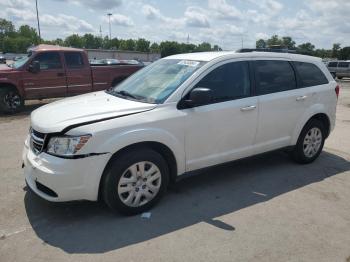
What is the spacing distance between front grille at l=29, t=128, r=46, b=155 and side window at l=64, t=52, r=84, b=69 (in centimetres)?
815

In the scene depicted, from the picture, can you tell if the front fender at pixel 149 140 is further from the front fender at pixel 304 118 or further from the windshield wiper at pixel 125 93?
the front fender at pixel 304 118

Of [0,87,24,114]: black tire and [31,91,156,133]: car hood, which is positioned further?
[0,87,24,114]: black tire

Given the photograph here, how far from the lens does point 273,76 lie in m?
5.40

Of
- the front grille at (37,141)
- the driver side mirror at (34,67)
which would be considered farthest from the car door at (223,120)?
the driver side mirror at (34,67)

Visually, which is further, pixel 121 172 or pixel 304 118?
pixel 304 118

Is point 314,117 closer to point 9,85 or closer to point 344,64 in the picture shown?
point 9,85

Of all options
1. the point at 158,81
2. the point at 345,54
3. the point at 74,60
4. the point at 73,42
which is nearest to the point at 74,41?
the point at 73,42

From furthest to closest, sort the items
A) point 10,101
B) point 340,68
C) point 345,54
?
point 345,54 < point 340,68 < point 10,101

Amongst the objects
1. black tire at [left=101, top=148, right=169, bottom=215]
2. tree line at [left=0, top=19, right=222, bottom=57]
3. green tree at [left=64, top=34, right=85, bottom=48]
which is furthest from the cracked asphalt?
green tree at [left=64, top=34, right=85, bottom=48]

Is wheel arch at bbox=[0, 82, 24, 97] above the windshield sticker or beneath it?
beneath

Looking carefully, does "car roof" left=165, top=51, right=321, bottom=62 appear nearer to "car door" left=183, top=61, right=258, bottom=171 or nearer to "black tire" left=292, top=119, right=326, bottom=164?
"car door" left=183, top=61, right=258, bottom=171

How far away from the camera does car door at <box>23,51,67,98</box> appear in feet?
37.5

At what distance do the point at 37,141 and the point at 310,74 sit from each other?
13.6 ft

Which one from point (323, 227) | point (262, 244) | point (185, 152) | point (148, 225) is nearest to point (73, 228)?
point (148, 225)
